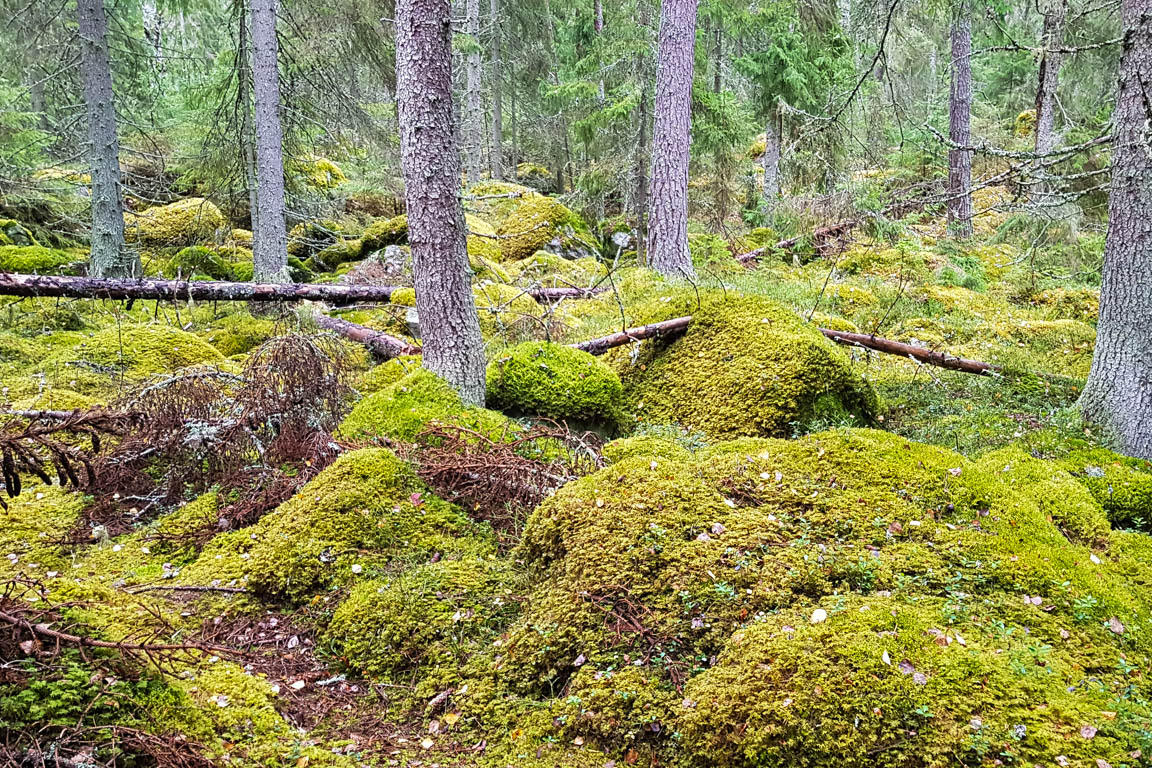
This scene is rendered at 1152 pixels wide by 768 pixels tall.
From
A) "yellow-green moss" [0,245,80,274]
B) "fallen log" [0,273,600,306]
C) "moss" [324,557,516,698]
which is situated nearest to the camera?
"moss" [324,557,516,698]

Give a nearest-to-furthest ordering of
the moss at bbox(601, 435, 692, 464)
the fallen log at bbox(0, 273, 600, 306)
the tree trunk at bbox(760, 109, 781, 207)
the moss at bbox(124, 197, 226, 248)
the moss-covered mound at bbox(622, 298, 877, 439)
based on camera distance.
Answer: the moss at bbox(601, 435, 692, 464) < the moss-covered mound at bbox(622, 298, 877, 439) < the fallen log at bbox(0, 273, 600, 306) < the moss at bbox(124, 197, 226, 248) < the tree trunk at bbox(760, 109, 781, 207)

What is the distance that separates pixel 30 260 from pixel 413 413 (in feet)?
32.8

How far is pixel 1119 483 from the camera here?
14.4ft

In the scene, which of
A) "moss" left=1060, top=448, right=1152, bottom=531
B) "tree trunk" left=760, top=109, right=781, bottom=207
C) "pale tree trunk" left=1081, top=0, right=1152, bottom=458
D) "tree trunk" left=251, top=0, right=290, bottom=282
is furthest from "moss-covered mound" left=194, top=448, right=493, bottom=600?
"tree trunk" left=760, top=109, right=781, bottom=207

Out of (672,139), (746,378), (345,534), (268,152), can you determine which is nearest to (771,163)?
(672,139)

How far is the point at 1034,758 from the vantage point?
6.93 ft

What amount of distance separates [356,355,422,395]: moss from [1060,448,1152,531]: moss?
212 inches

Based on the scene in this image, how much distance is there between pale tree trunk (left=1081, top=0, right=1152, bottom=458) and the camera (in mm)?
4691

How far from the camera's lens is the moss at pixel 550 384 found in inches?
223

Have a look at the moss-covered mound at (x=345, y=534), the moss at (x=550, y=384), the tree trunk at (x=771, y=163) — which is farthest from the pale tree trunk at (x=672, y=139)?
the moss-covered mound at (x=345, y=534)

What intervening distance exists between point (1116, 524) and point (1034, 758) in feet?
9.46

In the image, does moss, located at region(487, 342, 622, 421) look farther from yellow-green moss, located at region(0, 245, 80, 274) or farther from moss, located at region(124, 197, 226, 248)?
moss, located at region(124, 197, 226, 248)

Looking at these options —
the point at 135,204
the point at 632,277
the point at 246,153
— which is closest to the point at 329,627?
the point at 632,277

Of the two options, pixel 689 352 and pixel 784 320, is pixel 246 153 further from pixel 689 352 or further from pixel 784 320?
pixel 784 320
